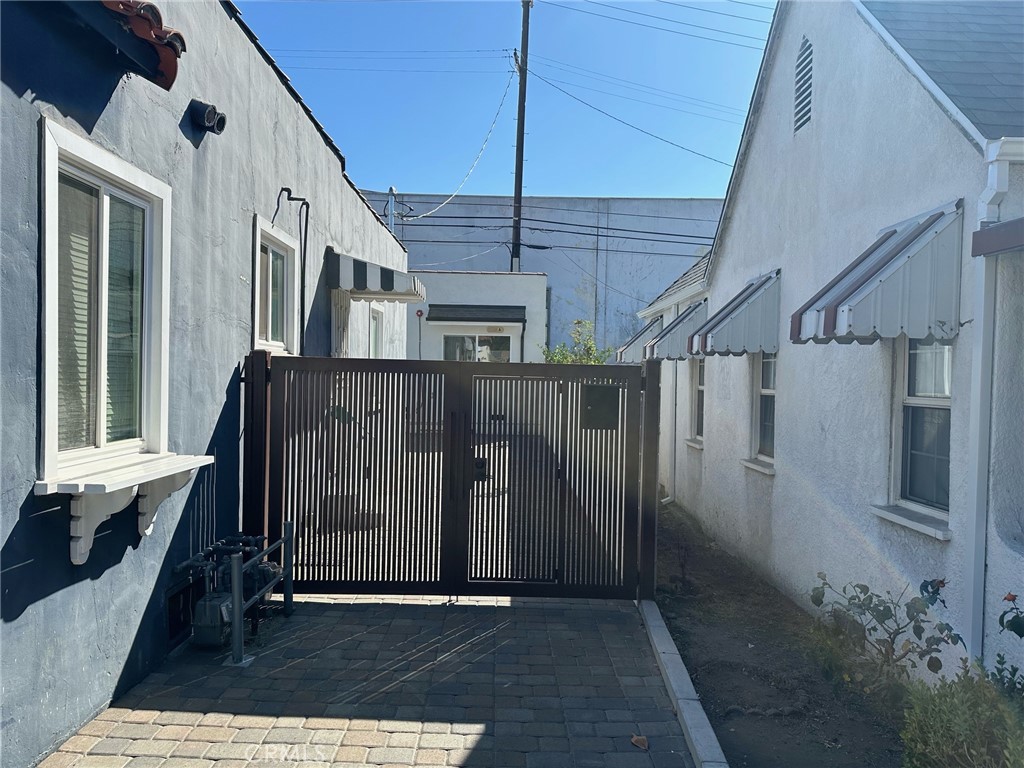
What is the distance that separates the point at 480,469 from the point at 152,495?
101 inches

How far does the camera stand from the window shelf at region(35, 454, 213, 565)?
342 centimetres

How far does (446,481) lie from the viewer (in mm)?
6012

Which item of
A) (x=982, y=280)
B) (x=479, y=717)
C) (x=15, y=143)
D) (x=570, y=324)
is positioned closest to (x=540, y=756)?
(x=479, y=717)

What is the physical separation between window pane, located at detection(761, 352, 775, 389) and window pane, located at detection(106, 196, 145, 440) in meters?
6.10

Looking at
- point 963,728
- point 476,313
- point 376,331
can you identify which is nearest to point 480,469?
point 963,728

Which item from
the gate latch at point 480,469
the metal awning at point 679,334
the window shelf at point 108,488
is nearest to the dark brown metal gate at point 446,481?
the gate latch at point 480,469

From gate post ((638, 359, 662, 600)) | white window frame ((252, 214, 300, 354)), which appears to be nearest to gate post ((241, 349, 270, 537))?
white window frame ((252, 214, 300, 354))

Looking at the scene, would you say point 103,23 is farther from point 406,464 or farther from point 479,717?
point 479,717

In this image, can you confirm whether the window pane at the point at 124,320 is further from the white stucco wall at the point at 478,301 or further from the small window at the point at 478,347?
the small window at the point at 478,347

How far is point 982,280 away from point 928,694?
2.26 meters

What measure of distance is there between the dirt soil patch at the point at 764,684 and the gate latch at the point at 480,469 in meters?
1.95

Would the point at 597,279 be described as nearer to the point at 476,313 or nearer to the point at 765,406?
the point at 476,313

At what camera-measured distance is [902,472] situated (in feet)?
16.6

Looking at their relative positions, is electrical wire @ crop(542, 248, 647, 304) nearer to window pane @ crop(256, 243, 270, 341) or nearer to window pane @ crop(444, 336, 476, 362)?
window pane @ crop(444, 336, 476, 362)
